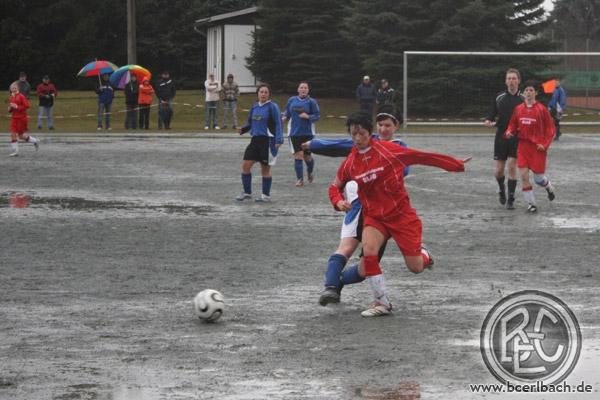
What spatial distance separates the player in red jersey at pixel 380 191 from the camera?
9367 mm

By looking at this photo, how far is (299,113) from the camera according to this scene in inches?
845

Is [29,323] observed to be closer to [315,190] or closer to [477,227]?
[477,227]

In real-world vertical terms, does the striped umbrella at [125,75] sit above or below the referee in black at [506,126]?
above

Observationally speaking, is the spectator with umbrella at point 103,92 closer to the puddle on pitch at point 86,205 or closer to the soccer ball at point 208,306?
the puddle on pitch at point 86,205

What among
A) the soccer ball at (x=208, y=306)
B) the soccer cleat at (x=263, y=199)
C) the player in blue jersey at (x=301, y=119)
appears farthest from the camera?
the player in blue jersey at (x=301, y=119)

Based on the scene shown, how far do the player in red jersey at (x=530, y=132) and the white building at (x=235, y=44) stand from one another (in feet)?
143

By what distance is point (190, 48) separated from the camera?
6962 centimetres

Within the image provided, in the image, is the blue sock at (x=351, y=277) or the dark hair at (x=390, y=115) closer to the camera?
the blue sock at (x=351, y=277)

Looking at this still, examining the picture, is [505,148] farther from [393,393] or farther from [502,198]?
[393,393]

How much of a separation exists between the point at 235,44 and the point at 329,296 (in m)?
52.0

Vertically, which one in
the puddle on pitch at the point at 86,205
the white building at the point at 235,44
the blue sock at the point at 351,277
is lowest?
the puddle on pitch at the point at 86,205

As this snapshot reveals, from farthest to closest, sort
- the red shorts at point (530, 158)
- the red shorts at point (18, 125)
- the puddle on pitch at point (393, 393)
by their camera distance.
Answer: the red shorts at point (18, 125), the red shorts at point (530, 158), the puddle on pitch at point (393, 393)

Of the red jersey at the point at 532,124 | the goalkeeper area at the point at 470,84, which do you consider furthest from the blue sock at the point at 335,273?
the goalkeeper area at the point at 470,84

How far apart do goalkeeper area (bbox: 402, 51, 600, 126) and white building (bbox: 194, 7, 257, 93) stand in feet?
52.3
